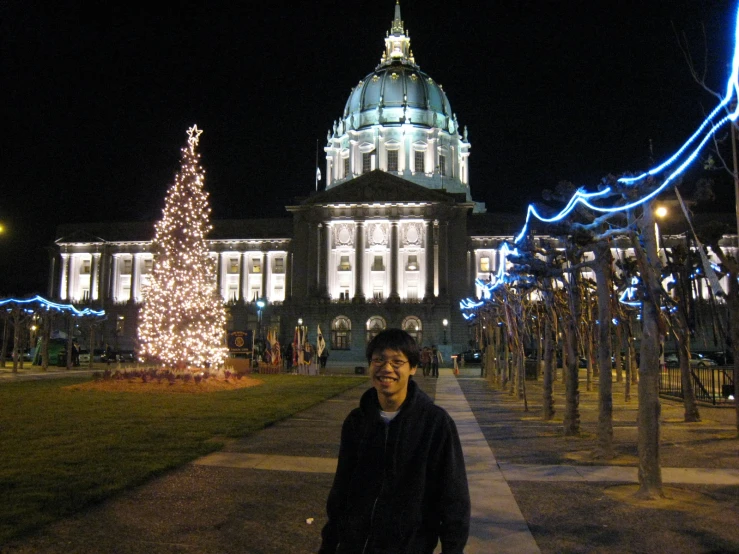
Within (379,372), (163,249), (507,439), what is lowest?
(507,439)

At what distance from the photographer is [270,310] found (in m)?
101

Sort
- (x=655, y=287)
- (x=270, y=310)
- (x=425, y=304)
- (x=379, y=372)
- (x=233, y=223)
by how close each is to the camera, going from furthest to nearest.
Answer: (x=233, y=223) → (x=270, y=310) → (x=425, y=304) → (x=655, y=287) → (x=379, y=372)

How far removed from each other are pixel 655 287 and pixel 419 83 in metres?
115

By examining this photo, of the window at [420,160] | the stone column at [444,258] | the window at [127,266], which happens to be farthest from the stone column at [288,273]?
the window at [420,160]

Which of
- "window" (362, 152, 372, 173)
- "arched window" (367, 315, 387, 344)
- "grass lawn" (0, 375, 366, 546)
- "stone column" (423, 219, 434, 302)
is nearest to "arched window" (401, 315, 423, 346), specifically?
"arched window" (367, 315, 387, 344)

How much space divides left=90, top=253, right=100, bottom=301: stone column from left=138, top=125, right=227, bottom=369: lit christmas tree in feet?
274

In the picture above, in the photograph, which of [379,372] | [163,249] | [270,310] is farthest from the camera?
[270,310]

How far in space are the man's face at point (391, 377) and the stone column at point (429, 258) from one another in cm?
8863

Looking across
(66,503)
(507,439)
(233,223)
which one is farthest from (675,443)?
(233,223)

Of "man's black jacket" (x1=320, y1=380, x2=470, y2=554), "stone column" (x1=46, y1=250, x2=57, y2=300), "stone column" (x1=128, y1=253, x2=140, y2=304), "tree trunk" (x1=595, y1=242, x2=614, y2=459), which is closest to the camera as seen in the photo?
"man's black jacket" (x1=320, y1=380, x2=470, y2=554)

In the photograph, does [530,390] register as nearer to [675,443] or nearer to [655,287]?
[675,443]

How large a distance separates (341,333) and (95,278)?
4374 centimetres

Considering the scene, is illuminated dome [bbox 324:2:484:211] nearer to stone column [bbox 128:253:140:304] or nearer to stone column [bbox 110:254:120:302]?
stone column [bbox 128:253:140:304]

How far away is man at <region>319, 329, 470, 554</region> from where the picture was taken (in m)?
4.37
